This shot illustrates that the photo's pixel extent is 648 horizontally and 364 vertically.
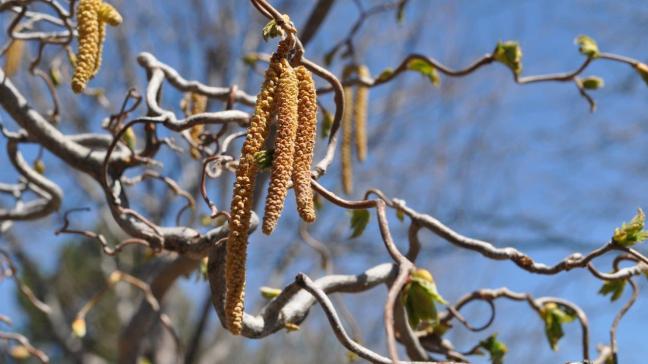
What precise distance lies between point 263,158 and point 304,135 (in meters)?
0.06

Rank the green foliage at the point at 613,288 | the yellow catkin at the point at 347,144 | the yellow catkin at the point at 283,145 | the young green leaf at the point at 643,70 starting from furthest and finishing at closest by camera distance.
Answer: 1. the yellow catkin at the point at 347,144
2. the young green leaf at the point at 643,70
3. the green foliage at the point at 613,288
4. the yellow catkin at the point at 283,145

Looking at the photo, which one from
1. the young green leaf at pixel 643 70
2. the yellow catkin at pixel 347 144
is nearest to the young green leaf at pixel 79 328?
the yellow catkin at pixel 347 144

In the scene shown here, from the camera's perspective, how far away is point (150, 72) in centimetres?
165

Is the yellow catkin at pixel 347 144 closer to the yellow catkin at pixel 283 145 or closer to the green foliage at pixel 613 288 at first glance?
the green foliage at pixel 613 288

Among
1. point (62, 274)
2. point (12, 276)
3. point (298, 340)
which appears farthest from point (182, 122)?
point (298, 340)

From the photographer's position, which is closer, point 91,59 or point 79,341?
point 91,59

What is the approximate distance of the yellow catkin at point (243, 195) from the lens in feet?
3.19

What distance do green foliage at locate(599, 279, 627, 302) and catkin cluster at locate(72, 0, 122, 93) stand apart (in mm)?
1081

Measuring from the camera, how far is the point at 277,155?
97 cm

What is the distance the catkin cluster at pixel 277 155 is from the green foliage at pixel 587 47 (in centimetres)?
102

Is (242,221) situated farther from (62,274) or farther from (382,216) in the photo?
(62,274)

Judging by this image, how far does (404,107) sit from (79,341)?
3608 millimetres

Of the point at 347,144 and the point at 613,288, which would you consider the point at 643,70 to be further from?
the point at 347,144

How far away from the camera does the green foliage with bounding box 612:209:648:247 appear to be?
4.50 ft
